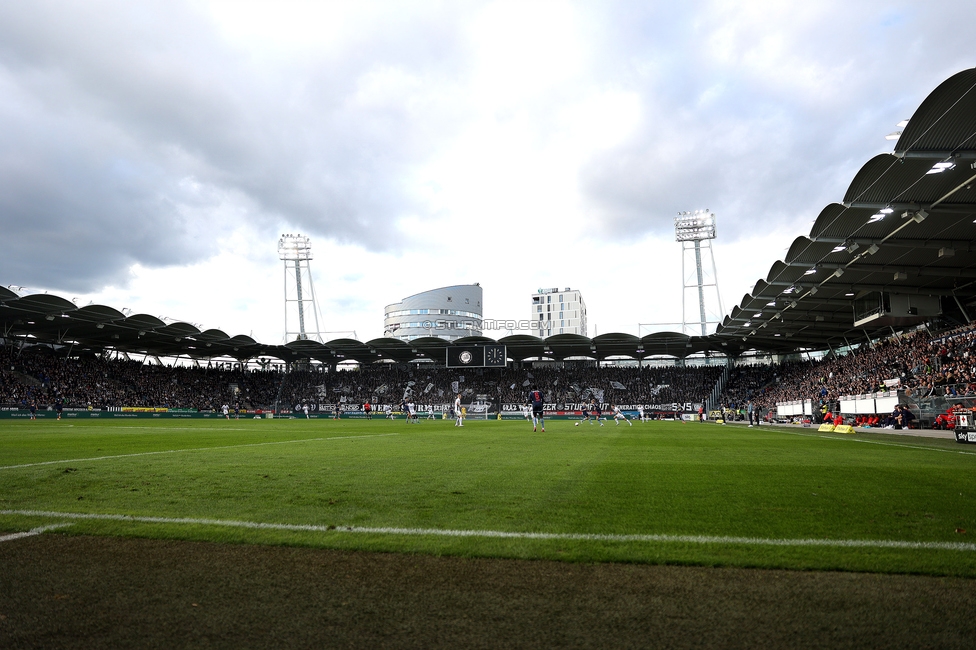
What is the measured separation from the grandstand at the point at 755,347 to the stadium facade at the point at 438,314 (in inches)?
1480

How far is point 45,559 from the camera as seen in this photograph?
4.15 m

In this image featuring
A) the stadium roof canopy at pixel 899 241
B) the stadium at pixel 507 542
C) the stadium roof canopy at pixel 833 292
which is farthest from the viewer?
the stadium roof canopy at pixel 833 292

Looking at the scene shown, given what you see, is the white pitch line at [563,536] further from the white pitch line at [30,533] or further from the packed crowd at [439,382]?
the packed crowd at [439,382]

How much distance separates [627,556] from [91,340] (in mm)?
65341

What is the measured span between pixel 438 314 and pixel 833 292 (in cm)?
8134

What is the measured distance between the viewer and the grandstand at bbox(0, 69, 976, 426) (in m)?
21.6

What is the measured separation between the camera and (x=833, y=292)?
36.4 metres

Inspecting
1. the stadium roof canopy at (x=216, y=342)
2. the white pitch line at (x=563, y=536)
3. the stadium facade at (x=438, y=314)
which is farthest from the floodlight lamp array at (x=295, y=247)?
the white pitch line at (x=563, y=536)

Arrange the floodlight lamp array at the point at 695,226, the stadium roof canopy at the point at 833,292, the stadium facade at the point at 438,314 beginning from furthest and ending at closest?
the stadium facade at the point at 438,314 → the floodlight lamp array at the point at 695,226 → the stadium roof canopy at the point at 833,292

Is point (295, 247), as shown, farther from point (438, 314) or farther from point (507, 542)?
point (507, 542)

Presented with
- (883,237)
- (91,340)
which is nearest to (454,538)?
(883,237)

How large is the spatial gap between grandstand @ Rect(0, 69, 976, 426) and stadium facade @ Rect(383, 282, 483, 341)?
37.6 metres

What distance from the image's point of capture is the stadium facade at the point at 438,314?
111 metres

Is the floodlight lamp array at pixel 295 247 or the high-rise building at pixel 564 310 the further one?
the high-rise building at pixel 564 310
